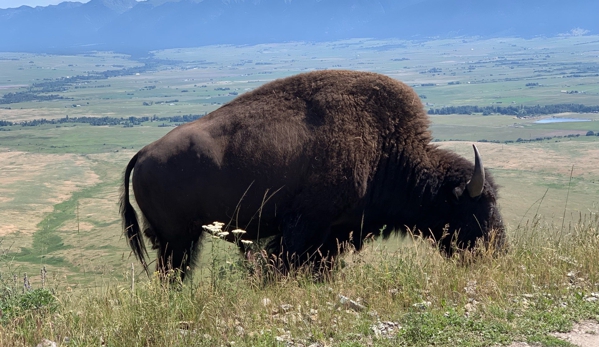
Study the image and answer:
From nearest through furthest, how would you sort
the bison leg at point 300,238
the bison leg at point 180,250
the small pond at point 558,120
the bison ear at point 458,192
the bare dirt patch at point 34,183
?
the bison leg at point 300,238
the bison leg at point 180,250
the bison ear at point 458,192
the bare dirt patch at point 34,183
the small pond at point 558,120

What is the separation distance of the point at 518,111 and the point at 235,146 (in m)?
113

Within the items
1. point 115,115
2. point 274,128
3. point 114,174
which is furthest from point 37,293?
point 115,115

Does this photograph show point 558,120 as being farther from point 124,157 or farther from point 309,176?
point 309,176

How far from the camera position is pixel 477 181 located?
793 cm

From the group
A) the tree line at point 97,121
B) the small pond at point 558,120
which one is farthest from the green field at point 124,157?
the tree line at point 97,121

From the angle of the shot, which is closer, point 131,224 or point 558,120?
point 131,224

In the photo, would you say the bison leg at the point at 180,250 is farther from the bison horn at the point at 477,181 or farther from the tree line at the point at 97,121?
the tree line at the point at 97,121

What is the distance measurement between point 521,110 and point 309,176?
114459 mm

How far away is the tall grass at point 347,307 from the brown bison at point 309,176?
1.19m

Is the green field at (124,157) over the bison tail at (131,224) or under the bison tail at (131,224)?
under

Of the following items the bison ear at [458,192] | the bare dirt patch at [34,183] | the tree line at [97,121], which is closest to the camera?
the bison ear at [458,192]

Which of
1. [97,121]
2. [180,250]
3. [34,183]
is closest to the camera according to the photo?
[180,250]

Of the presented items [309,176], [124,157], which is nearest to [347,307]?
[309,176]

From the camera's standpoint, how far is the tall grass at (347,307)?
5.03m
